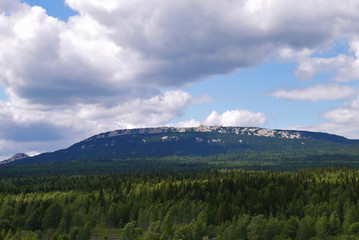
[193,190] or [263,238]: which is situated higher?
[193,190]

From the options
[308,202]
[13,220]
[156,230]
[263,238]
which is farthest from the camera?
[308,202]

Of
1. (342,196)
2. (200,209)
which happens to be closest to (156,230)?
(200,209)

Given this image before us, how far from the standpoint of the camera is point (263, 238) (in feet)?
400

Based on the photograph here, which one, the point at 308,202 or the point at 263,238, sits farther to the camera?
the point at 308,202

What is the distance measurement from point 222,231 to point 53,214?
78236 millimetres

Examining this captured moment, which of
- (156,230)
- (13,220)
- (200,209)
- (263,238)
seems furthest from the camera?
(200,209)

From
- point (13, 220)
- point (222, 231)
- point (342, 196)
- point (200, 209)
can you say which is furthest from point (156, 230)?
point (342, 196)

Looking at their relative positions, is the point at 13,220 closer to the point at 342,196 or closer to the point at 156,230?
the point at 156,230

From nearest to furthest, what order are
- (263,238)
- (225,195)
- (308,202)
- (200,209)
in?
1. (263,238)
2. (200,209)
3. (308,202)
4. (225,195)

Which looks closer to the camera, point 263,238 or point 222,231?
point 263,238

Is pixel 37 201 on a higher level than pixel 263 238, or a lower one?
higher

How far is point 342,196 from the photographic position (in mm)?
169375

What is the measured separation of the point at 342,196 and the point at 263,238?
70.3 m

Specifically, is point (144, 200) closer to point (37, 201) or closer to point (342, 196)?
point (37, 201)
